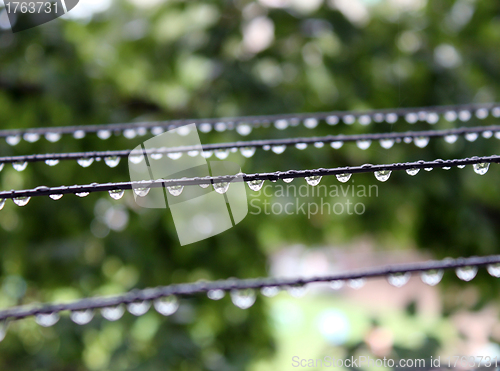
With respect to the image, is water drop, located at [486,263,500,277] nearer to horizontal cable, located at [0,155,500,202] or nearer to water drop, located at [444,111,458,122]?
horizontal cable, located at [0,155,500,202]

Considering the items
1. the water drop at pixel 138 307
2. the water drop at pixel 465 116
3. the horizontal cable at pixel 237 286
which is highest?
the horizontal cable at pixel 237 286

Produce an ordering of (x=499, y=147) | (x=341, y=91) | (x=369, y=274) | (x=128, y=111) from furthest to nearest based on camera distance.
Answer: (x=128, y=111) → (x=341, y=91) → (x=499, y=147) → (x=369, y=274)

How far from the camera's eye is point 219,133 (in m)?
1.35

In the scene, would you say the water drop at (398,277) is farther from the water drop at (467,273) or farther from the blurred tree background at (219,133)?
the blurred tree background at (219,133)

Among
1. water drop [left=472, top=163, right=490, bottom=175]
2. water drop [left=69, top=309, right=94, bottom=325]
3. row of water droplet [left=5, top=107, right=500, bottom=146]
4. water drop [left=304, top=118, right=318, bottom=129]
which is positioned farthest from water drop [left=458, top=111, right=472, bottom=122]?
water drop [left=69, top=309, right=94, bottom=325]

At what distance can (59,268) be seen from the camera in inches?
52.1

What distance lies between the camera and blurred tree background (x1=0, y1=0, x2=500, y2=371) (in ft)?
4.19

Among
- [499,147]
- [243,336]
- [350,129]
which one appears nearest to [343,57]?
[350,129]

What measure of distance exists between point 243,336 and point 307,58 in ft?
3.67

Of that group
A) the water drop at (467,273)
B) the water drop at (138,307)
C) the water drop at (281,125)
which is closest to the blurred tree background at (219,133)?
the water drop at (281,125)

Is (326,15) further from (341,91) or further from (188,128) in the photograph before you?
(188,128)

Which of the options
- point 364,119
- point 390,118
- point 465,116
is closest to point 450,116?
point 465,116

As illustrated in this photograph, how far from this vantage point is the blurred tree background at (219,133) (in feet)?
4.19

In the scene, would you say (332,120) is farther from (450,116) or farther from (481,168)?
(481,168)
